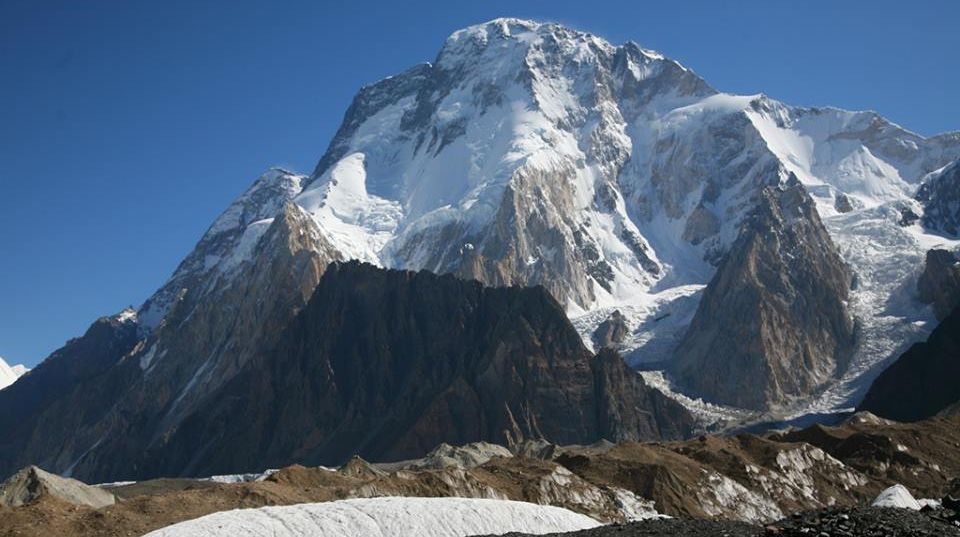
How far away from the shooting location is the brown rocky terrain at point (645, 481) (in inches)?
3595

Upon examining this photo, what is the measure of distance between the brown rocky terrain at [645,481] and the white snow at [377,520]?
17997 mm

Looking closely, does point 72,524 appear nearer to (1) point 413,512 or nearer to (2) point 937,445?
(1) point 413,512

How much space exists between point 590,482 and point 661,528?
7513 centimetres

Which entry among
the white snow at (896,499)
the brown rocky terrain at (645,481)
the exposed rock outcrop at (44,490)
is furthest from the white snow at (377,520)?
the exposed rock outcrop at (44,490)

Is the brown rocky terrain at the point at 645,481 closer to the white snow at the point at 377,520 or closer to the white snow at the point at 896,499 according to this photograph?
the white snow at the point at 896,499

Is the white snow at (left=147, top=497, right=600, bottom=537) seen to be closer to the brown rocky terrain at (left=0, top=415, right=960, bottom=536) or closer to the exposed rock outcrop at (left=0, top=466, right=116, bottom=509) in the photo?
the brown rocky terrain at (left=0, top=415, right=960, bottom=536)

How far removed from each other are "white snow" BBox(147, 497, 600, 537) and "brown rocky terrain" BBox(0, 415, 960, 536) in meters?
18.0

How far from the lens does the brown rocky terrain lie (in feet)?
300

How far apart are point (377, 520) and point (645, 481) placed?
68.7m

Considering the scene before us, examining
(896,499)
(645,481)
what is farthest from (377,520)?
(645,481)

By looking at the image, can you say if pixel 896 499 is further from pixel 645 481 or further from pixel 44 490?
pixel 44 490

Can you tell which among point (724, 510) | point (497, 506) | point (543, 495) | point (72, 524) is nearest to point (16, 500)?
point (72, 524)

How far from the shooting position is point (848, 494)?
Answer: 156375 millimetres

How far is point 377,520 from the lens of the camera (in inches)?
2837
